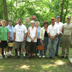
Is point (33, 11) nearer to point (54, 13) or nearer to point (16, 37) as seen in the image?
point (54, 13)

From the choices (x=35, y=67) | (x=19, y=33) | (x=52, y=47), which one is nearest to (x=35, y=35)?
(x=19, y=33)

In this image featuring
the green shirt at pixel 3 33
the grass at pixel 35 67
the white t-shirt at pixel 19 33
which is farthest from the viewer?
the green shirt at pixel 3 33

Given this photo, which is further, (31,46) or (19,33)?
(31,46)

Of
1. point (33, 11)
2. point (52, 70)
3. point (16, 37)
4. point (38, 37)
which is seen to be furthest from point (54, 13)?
point (52, 70)

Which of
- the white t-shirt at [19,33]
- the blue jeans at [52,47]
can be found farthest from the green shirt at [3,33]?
the blue jeans at [52,47]

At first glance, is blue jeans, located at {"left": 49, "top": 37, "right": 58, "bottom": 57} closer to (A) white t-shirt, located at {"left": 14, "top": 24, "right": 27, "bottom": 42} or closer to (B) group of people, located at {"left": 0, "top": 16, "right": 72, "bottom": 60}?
(B) group of people, located at {"left": 0, "top": 16, "right": 72, "bottom": 60}

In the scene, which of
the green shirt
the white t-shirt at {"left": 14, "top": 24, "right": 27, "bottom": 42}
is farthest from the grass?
the green shirt

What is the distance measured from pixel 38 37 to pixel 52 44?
2.97 feet

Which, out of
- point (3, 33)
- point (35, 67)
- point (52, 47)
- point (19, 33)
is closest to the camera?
point (35, 67)

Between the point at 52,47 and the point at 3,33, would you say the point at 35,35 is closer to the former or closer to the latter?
the point at 52,47

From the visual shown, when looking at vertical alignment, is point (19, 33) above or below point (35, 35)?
above

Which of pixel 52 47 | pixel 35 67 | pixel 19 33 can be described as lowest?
pixel 35 67

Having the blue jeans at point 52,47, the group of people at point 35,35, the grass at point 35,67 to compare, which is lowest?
the grass at point 35,67

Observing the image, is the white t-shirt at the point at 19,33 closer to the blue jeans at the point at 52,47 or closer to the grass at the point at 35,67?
the grass at the point at 35,67
